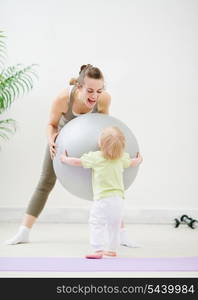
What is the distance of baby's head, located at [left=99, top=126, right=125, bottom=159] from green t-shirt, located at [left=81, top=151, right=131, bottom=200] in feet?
0.14

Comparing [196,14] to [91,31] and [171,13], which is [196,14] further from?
[91,31]

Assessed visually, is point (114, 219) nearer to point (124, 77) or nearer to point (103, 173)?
point (103, 173)

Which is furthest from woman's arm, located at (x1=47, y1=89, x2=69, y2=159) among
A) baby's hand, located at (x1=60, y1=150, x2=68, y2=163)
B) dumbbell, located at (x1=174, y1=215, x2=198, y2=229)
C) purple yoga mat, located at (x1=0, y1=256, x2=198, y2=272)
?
dumbbell, located at (x1=174, y1=215, x2=198, y2=229)

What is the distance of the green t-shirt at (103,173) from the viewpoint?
113 inches

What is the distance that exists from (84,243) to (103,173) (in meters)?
0.83

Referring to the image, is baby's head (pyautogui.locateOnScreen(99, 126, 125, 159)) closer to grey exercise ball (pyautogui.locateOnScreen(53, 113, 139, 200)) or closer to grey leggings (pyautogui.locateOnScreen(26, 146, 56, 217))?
grey exercise ball (pyautogui.locateOnScreen(53, 113, 139, 200))

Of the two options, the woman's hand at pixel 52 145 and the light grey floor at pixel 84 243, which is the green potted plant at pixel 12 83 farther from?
the woman's hand at pixel 52 145

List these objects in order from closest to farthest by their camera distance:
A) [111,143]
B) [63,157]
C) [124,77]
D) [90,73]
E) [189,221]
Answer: [111,143] < [63,157] < [90,73] < [189,221] < [124,77]

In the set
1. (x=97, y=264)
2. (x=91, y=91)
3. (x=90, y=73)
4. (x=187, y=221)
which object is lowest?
(x=187, y=221)

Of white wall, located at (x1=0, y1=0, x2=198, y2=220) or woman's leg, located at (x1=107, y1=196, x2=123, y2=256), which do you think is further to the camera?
white wall, located at (x1=0, y1=0, x2=198, y2=220)

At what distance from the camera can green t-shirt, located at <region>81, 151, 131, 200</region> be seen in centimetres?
286

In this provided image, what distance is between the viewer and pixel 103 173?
2855 millimetres

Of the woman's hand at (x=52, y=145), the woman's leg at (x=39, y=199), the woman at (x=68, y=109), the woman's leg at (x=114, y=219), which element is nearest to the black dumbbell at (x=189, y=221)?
the woman at (x=68, y=109)

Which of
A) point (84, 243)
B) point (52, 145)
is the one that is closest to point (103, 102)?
point (52, 145)
